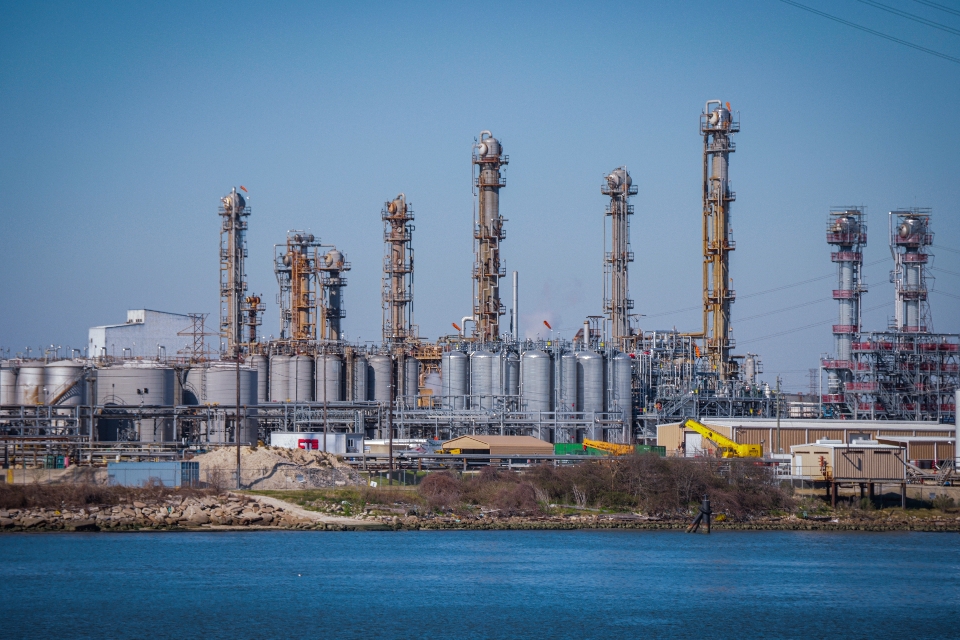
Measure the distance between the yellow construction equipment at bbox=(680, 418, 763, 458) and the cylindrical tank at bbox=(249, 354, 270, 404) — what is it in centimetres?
2672

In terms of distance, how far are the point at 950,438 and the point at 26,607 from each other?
42192mm

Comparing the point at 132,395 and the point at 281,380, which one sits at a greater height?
the point at 281,380

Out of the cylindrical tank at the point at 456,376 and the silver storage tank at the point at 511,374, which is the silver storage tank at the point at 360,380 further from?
the silver storage tank at the point at 511,374

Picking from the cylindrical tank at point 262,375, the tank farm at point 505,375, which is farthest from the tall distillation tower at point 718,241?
the cylindrical tank at point 262,375

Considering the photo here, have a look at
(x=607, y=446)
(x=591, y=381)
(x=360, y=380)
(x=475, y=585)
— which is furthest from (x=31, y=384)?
(x=475, y=585)

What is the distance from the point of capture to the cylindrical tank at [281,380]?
7269cm

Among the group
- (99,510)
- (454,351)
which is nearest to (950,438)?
(454,351)

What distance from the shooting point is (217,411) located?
65.7 m

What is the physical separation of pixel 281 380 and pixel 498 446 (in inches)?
722

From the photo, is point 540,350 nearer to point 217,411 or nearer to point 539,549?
point 217,411

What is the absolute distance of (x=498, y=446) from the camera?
195 ft

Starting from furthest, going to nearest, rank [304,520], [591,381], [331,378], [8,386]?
[331,378] < [8,386] < [591,381] < [304,520]

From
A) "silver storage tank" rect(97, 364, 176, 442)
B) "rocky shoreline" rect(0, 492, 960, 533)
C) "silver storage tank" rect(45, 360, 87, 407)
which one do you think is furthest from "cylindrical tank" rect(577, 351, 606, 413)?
"silver storage tank" rect(45, 360, 87, 407)

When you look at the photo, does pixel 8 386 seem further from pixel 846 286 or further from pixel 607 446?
pixel 846 286
